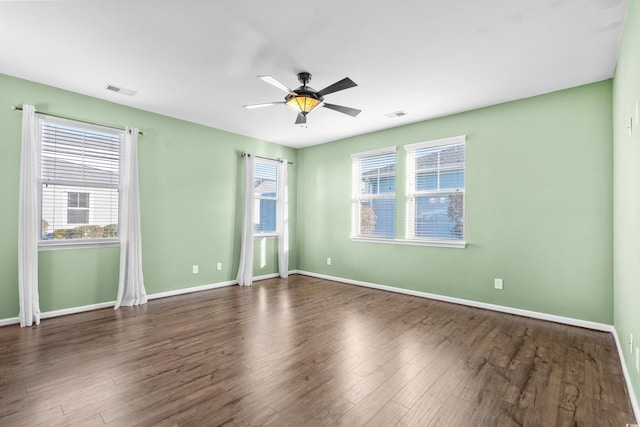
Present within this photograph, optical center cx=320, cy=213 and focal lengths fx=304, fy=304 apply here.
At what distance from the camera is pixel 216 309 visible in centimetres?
412

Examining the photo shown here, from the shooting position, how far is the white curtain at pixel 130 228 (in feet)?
13.8

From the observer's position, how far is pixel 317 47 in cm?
279

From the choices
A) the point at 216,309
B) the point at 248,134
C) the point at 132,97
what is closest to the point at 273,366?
the point at 216,309

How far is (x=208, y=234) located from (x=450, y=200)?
4.00 m

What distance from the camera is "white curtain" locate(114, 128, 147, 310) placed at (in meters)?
4.21

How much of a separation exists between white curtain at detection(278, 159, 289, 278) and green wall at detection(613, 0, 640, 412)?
4.91 metres

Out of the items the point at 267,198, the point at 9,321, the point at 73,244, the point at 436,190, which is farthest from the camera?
the point at 267,198

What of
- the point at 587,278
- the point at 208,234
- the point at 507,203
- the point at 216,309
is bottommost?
the point at 216,309

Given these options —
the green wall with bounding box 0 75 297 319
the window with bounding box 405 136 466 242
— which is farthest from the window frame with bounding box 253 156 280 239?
the window with bounding box 405 136 466 242

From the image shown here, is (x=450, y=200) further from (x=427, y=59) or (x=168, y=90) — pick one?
(x=168, y=90)

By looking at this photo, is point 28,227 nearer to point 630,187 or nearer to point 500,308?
point 630,187

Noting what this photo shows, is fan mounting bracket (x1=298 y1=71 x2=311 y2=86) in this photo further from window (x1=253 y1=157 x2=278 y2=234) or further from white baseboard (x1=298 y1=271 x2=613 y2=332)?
white baseboard (x1=298 y1=271 x2=613 y2=332)

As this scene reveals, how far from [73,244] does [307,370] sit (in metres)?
3.47

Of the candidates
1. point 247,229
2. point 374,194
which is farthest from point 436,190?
point 247,229
